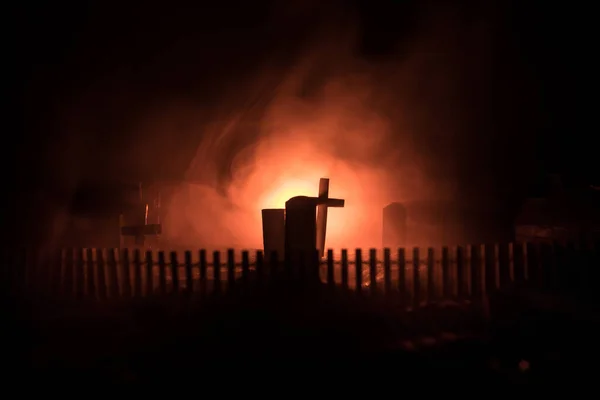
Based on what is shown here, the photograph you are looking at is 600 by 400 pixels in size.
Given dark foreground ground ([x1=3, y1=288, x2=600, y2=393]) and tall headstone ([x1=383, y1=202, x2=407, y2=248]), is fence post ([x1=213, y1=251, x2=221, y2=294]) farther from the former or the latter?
tall headstone ([x1=383, y1=202, x2=407, y2=248])

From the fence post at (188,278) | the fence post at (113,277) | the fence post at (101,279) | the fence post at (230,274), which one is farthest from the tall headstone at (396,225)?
the fence post at (101,279)

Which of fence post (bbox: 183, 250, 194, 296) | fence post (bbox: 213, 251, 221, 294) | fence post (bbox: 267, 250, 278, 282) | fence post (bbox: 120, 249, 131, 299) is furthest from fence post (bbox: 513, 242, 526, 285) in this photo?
fence post (bbox: 120, 249, 131, 299)

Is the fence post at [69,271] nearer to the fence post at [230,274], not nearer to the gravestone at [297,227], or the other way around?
the fence post at [230,274]

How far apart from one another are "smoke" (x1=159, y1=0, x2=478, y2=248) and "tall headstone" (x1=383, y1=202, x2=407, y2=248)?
6.85 feet

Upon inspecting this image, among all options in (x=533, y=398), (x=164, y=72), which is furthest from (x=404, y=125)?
(x=533, y=398)

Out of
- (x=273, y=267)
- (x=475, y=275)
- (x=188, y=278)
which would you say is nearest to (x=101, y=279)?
(x=188, y=278)

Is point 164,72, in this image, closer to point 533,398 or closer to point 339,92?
point 339,92

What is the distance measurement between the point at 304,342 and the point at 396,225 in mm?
7204

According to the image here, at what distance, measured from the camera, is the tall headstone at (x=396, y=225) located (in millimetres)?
13648

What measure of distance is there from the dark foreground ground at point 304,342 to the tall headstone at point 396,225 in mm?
4961

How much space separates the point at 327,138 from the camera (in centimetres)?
1616

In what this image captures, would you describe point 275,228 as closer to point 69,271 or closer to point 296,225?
point 296,225

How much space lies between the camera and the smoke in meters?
15.8

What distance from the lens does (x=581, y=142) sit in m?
14.8
